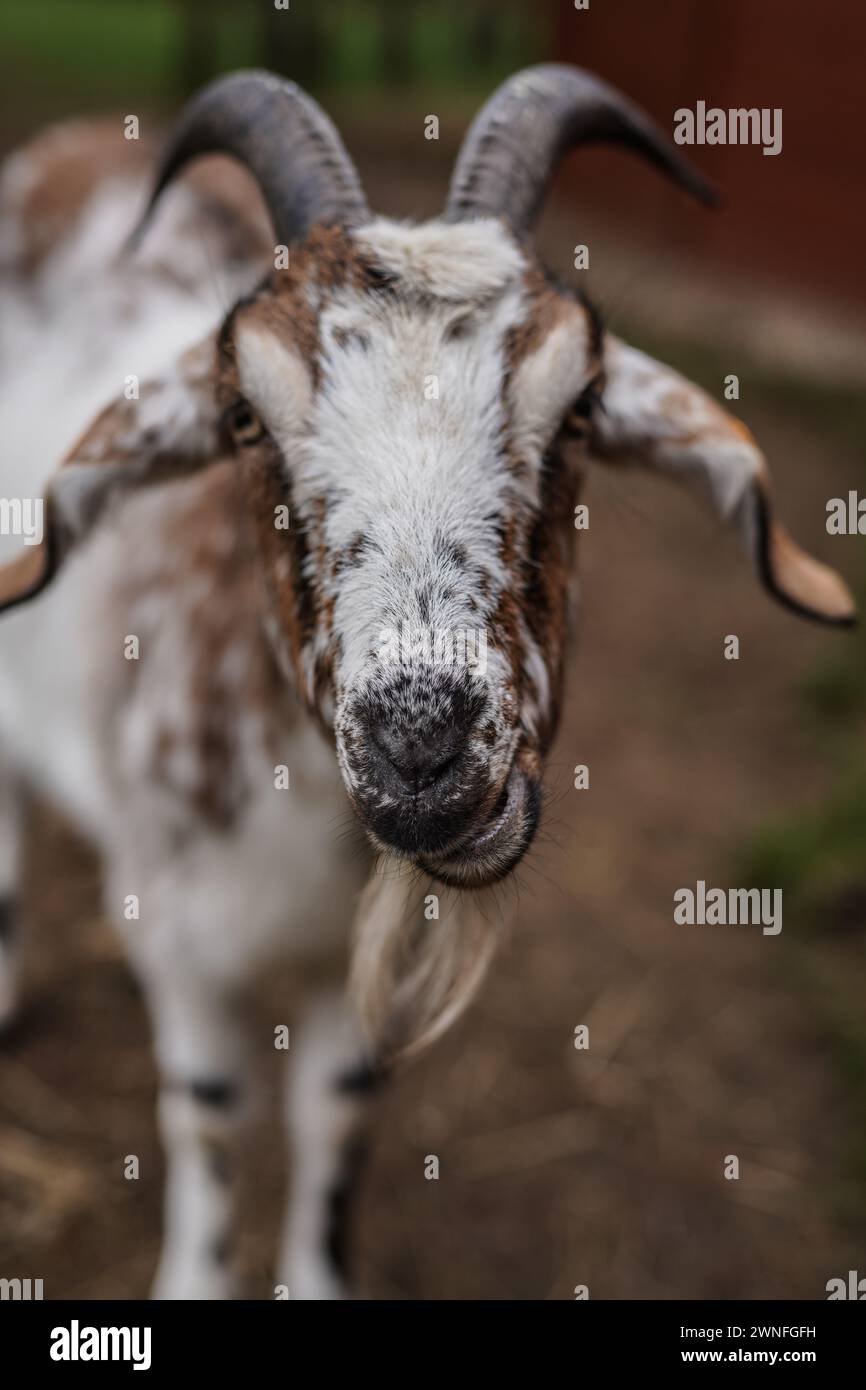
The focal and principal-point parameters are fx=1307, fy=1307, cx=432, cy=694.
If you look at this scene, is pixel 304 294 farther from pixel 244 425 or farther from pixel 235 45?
pixel 235 45

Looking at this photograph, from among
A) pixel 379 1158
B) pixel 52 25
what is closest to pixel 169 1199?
pixel 379 1158

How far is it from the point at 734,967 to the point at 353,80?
70.6ft

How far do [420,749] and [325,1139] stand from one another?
5.30 feet

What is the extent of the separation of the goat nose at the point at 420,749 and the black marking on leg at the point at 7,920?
2431 mm

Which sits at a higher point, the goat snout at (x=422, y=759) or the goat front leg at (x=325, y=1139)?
the goat snout at (x=422, y=759)

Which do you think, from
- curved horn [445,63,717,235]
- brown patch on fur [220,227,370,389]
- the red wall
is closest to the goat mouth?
brown patch on fur [220,227,370,389]

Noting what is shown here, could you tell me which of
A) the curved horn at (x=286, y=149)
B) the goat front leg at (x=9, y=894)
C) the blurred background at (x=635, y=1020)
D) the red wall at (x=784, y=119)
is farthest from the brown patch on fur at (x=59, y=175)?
the red wall at (x=784, y=119)

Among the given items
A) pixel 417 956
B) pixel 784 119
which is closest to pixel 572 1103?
pixel 417 956

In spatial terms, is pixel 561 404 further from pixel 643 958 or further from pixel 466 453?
pixel 643 958

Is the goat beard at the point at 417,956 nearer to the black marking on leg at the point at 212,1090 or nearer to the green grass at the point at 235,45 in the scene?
the black marking on leg at the point at 212,1090

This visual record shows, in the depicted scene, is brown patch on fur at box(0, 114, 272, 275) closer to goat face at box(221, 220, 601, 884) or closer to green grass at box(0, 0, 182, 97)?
goat face at box(221, 220, 601, 884)

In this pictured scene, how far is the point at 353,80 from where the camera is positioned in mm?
22281

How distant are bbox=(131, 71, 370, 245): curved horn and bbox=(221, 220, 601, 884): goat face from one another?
146 mm

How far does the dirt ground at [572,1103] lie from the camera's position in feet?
10.6
